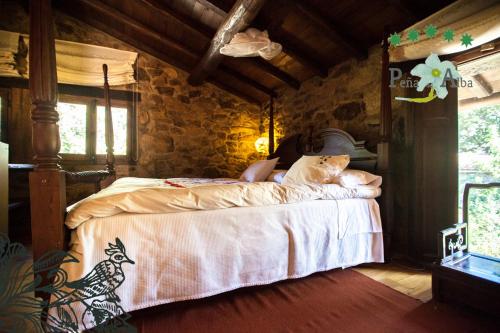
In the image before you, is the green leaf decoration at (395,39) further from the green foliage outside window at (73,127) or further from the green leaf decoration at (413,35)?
the green foliage outside window at (73,127)

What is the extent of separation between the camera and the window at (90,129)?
128 inches

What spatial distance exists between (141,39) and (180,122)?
136 centimetres

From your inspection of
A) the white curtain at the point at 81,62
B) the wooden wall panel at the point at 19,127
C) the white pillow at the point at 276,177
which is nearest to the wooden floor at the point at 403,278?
the white pillow at the point at 276,177

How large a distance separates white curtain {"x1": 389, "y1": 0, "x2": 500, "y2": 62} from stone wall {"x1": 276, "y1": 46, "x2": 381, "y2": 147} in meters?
0.61

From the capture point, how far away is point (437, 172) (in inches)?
79.1

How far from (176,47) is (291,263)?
325cm

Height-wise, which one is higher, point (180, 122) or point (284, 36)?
point (284, 36)

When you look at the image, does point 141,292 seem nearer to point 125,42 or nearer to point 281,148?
point 281,148

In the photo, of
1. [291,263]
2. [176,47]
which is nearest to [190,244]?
[291,263]

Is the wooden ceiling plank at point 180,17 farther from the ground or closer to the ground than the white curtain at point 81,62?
farther from the ground

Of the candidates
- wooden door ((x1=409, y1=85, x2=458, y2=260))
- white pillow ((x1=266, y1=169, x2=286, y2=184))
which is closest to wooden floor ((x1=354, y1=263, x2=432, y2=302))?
wooden door ((x1=409, y1=85, x2=458, y2=260))

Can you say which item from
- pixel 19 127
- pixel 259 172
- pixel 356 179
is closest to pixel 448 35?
pixel 356 179

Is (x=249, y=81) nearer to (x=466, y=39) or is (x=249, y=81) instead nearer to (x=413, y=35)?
(x=413, y=35)

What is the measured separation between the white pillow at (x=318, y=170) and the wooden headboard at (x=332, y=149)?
0.26m
